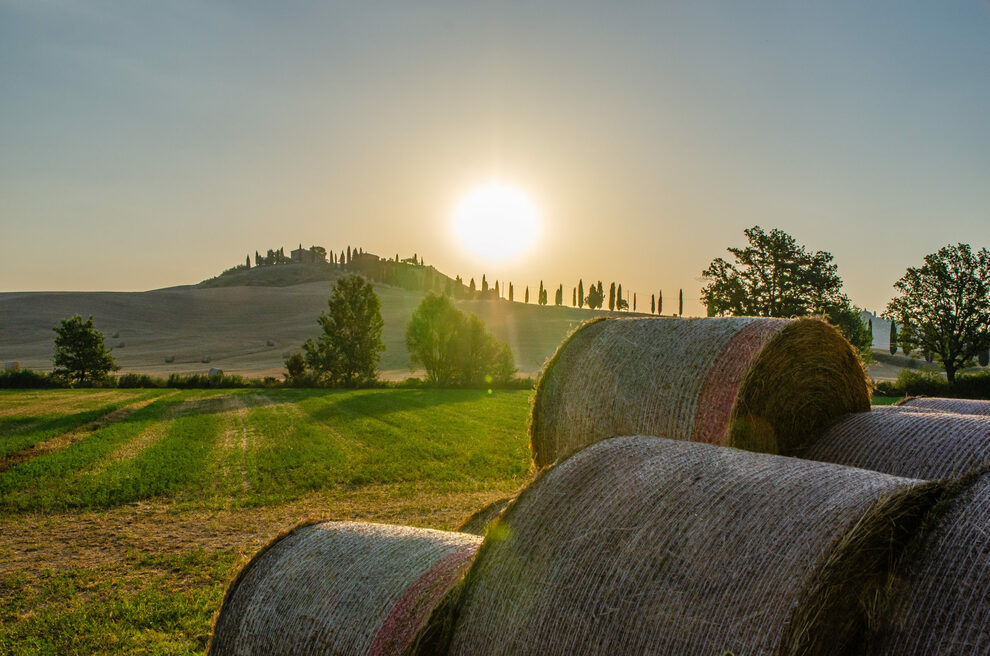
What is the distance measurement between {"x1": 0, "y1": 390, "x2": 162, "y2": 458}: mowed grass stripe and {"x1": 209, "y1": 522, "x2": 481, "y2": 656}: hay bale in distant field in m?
18.0

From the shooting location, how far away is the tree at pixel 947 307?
152ft

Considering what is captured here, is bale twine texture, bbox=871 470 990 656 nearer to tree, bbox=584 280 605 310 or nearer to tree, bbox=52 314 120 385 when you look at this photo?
tree, bbox=52 314 120 385

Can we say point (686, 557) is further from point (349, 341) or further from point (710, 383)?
point (349, 341)

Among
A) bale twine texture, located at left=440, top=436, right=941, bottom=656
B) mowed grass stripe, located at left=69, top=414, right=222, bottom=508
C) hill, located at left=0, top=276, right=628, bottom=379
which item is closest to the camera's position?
bale twine texture, located at left=440, top=436, right=941, bottom=656

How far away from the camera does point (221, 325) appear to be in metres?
96.2

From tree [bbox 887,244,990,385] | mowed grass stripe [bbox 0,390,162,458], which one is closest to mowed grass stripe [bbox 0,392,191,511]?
mowed grass stripe [bbox 0,390,162,458]

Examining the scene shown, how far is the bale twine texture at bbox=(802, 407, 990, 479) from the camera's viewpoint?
13.9 ft

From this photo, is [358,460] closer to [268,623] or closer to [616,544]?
[268,623]

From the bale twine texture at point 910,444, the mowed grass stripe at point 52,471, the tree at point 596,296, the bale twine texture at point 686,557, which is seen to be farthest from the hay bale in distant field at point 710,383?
the tree at point 596,296

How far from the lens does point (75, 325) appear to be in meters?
46.6

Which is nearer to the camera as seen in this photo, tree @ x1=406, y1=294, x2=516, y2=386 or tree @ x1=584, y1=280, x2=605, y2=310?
tree @ x1=406, y1=294, x2=516, y2=386

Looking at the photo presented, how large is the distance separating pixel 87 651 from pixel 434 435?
15604mm

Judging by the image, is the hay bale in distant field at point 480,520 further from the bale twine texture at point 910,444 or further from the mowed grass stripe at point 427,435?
the mowed grass stripe at point 427,435

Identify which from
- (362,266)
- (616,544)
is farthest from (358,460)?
(362,266)
